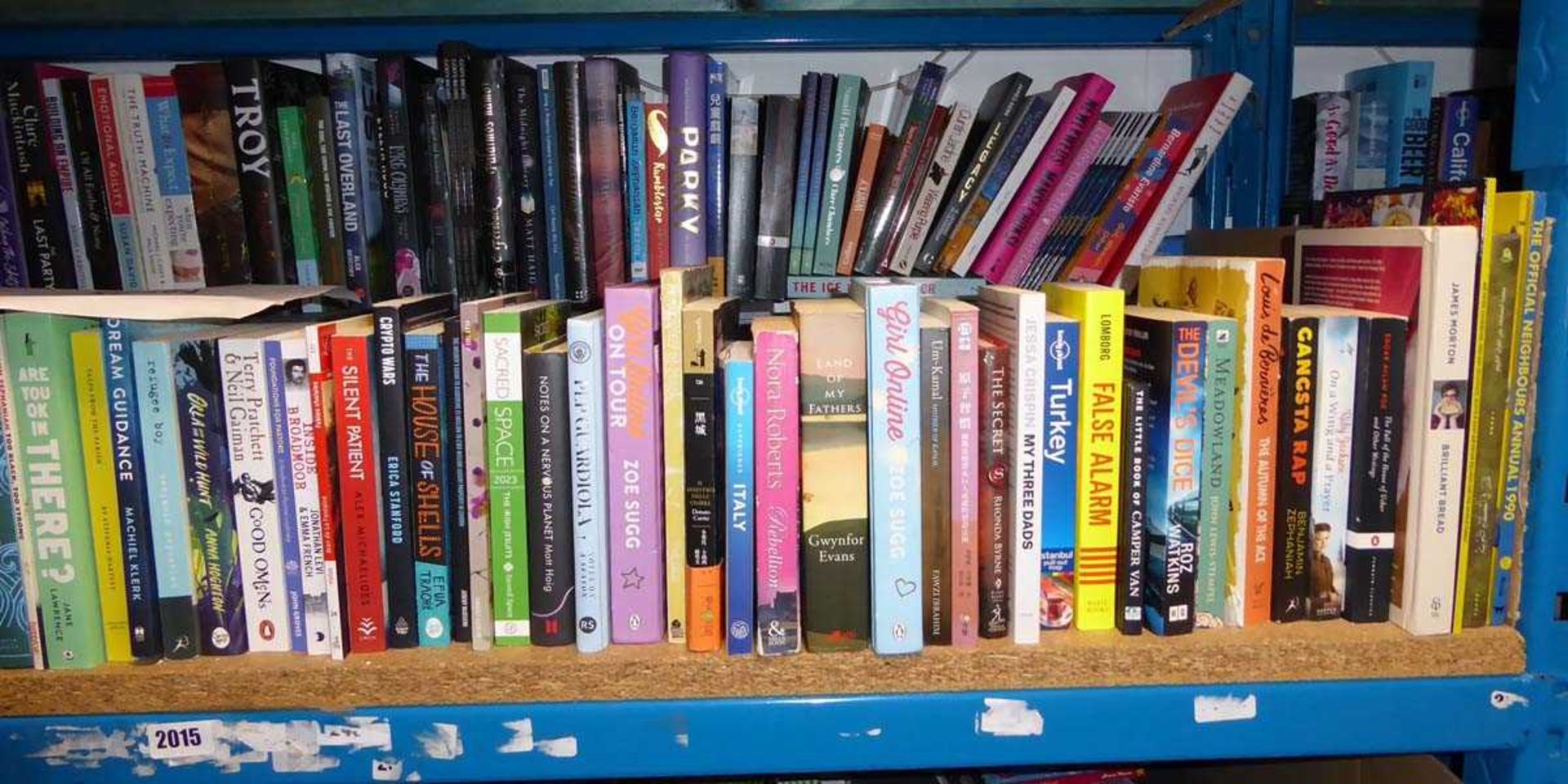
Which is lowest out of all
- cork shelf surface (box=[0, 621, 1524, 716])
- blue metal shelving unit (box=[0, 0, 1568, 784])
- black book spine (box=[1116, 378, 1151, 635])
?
blue metal shelving unit (box=[0, 0, 1568, 784])

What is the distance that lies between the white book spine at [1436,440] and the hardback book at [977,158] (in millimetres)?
571

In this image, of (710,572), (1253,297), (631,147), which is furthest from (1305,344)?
(631,147)

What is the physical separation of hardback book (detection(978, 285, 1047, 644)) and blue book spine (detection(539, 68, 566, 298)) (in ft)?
1.96

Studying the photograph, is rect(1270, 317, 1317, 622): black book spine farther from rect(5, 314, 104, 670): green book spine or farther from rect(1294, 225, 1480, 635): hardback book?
rect(5, 314, 104, 670): green book spine

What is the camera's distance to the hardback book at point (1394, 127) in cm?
123

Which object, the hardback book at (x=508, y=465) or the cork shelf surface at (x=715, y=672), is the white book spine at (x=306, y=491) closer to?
the cork shelf surface at (x=715, y=672)

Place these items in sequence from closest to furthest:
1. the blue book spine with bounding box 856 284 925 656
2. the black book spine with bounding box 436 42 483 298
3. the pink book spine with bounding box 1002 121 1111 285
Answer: the blue book spine with bounding box 856 284 925 656
the black book spine with bounding box 436 42 483 298
the pink book spine with bounding box 1002 121 1111 285

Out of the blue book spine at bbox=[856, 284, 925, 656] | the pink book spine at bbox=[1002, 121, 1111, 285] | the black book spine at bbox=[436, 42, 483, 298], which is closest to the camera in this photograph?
the blue book spine at bbox=[856, 284, 925, 656]

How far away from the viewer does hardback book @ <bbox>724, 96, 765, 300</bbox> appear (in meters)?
1.12

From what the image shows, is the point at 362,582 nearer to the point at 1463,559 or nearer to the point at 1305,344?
the point at 1305,344

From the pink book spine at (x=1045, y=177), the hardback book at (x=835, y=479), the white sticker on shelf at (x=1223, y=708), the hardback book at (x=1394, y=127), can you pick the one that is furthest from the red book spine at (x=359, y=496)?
the hardback book at (x=1394, y=127)

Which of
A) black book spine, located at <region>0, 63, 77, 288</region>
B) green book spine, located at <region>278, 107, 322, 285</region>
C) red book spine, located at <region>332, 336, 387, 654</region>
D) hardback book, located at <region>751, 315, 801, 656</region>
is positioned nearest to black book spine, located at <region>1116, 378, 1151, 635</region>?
hardback book, located at <region>751, 315, 801, 656</region>

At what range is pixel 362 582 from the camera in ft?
2.37

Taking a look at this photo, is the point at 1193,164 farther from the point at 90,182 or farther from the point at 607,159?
the point at 90,182
